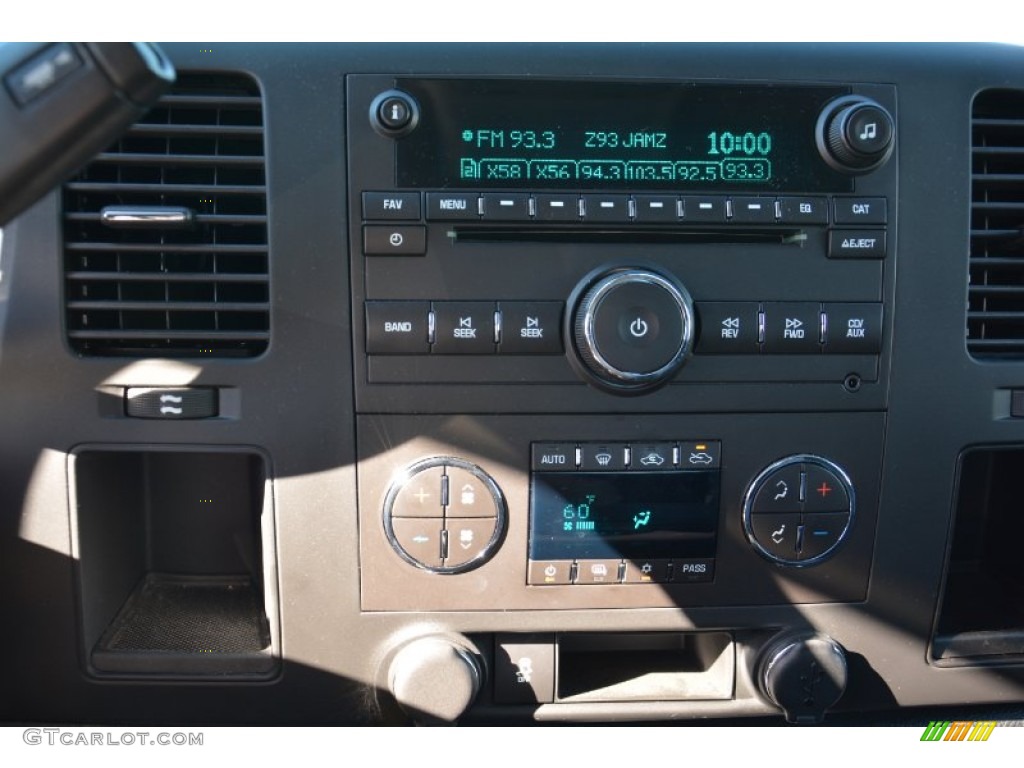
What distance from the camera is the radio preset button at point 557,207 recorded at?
1.21 metres

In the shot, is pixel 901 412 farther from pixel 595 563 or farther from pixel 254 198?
pixel 254 198

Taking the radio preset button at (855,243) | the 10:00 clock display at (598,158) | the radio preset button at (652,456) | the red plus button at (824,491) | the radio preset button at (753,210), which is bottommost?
the red plus button at (824,491)

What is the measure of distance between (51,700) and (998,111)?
5.77 feet

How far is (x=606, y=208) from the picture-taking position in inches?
47.8

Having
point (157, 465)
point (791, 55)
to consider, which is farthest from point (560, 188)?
point (157, 465)

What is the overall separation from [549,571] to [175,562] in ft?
2.15

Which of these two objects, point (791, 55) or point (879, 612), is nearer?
point (791, 55)

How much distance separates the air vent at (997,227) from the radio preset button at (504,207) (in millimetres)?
693

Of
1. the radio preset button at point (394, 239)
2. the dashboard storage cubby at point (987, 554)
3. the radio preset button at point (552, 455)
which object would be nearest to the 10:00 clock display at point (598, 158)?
the radio preset button at point (394, 239)

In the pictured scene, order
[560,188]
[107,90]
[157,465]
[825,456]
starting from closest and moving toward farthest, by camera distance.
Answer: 1. [107,90]
2. [560,188]
3. [825,456]
4. [157,465]

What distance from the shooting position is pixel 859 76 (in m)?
1.26

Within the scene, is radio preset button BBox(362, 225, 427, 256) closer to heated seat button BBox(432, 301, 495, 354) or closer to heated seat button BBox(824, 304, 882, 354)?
heated seat button BBox(432, 301, 495, 354)

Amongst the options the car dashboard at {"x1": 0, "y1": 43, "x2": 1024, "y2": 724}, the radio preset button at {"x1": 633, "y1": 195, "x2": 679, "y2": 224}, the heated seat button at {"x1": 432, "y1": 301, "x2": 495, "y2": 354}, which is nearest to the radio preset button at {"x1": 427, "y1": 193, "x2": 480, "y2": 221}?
the car dashboard at {"x1": 0, "y1": 43, "x2": 1024, "y2": 724}

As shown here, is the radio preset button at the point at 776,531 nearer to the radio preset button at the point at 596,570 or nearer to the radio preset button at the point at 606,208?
the radio preset button at the point at 596,570
